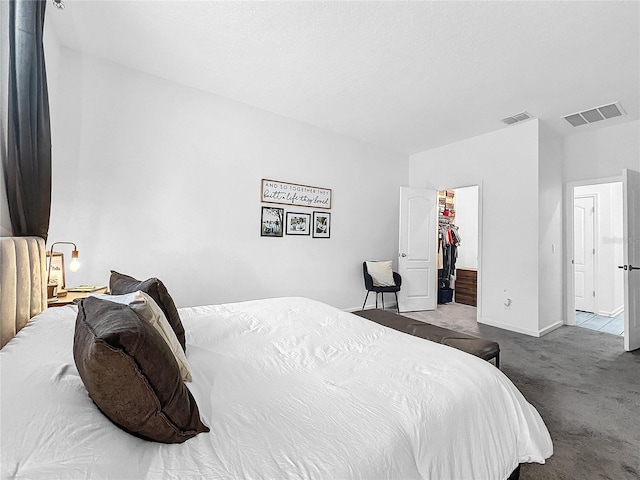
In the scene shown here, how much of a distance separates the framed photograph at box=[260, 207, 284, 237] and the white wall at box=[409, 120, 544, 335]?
2902 millimetres

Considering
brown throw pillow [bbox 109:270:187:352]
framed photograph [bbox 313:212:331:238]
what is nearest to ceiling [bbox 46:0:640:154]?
framed photograph [bbox 313:212:331:238]

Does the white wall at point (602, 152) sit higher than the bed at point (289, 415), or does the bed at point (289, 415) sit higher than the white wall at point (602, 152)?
the white wall at point (602, 152)

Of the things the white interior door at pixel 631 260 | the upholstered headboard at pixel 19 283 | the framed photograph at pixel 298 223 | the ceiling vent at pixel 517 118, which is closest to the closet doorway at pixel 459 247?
the ceiling vent at pixel 517 118

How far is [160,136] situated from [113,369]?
3.12 m

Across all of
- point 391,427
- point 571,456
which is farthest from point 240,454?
point 571,456

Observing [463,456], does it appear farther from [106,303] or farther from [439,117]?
[439,117]

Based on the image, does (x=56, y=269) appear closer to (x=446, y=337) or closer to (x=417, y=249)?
(x=446, y=337)

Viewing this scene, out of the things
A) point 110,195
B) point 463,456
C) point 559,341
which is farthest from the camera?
point 559,341

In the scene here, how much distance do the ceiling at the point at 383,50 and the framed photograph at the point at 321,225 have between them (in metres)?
1.41

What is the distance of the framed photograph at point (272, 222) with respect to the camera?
4.06 m

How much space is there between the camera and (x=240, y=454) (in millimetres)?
815

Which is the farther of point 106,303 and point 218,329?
point 218,329

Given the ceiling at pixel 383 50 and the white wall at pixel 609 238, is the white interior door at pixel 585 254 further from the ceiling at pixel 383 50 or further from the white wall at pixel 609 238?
the ceiling at pixel 383 50

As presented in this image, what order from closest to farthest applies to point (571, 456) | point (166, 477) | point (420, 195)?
point (166, 477), point (571, 456), point (420, 195)
